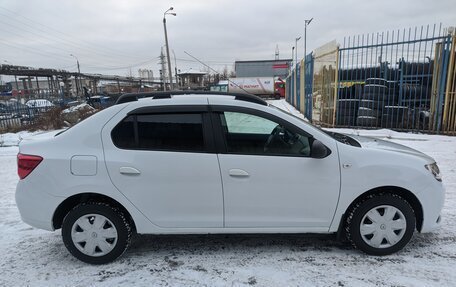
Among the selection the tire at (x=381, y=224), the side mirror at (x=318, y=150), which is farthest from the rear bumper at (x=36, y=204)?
the tire at (x=381, y=224)

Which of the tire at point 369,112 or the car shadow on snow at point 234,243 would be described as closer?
the car shadow on snow at point 234,243

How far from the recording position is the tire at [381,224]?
2910 millimetres

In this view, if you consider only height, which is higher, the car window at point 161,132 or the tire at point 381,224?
the car window at point 161,132

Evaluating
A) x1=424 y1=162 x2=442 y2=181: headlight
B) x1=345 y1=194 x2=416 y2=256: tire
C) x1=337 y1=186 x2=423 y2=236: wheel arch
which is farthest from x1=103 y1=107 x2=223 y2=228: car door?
x1=424 y1=162 x2=442 y2=181: headlight

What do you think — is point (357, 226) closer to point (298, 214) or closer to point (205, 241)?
point (298, 214)

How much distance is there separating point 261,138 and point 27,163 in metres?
2.37

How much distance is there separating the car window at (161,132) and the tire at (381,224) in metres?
1.69

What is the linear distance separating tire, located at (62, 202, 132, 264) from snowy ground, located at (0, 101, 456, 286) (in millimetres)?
131

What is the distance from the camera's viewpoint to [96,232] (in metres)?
2.95

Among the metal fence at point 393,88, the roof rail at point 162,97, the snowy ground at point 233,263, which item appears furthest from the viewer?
the metal fence at point 393,88

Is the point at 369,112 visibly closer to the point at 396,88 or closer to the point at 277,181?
the point at 396,88

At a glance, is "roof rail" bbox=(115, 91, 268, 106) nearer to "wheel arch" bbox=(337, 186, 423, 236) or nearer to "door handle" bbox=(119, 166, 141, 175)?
"door handle" bbox=(119, 166, 141, 175)

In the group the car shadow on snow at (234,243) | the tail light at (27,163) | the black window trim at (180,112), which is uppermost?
the black window trim at (180,112)

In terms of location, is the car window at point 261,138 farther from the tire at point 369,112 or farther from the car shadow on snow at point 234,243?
the tire at point 369,112
